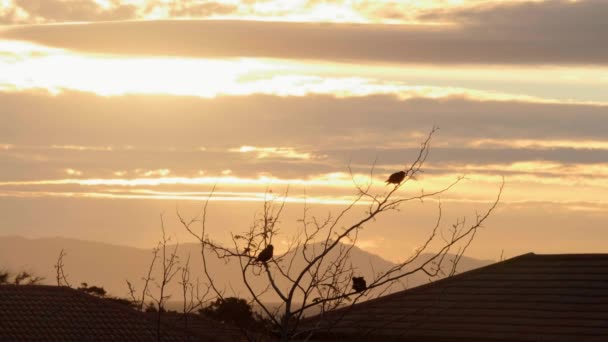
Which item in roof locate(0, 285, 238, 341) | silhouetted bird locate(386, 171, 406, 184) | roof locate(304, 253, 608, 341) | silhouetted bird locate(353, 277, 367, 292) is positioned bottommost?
silhouetted bird locate(353, 277, 367, 292)

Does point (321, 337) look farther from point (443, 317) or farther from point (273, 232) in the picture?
point (273, 232)

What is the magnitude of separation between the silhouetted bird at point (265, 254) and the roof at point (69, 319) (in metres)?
30.5

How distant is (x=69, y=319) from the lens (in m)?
46.2

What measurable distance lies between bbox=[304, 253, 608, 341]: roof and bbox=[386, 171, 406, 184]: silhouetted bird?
10.6 metres

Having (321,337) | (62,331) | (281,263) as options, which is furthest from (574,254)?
(62,331)

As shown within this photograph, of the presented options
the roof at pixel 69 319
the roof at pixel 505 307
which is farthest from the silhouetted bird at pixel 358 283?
the roof at pixel 69 319

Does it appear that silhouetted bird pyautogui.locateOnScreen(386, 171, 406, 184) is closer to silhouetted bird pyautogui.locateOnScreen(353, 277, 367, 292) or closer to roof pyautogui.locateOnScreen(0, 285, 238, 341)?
silhouetted bird pyautogui.locateOnScreen(353, 277, 367, 292)

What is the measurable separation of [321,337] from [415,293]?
12.0 feet

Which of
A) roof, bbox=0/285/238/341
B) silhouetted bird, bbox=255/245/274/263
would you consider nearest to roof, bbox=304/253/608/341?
silhouetted bird, bbox=255/245/274/263

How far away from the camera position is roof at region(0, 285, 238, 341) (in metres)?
44.1

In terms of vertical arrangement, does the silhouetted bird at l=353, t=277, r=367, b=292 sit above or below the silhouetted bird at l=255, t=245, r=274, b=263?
below

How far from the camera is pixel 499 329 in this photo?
79.6 ft

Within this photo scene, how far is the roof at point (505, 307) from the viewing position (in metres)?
23.8

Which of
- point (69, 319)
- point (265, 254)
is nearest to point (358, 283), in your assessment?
point (265, 254)
